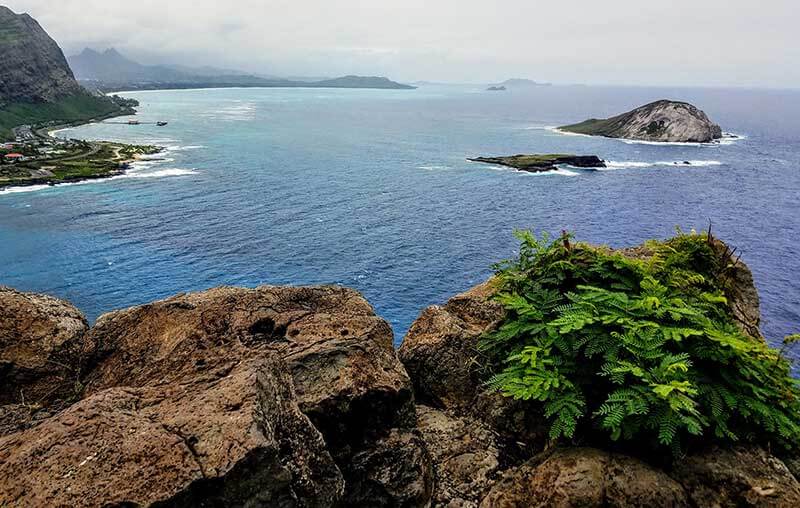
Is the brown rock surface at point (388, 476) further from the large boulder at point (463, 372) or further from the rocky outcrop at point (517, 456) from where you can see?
the large boulder at point (463, 372)

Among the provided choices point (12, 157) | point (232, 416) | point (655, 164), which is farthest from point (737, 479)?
point (12, 157)

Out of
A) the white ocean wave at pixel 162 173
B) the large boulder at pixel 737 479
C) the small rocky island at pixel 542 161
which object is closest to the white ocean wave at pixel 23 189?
the white ocean wave at pixel 162 173

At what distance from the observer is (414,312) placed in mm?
54625

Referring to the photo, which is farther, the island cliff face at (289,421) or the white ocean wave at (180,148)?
the white ocean wave at (180,148)

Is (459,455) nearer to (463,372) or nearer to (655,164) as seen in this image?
(463,372)

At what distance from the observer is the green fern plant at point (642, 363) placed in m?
9.21

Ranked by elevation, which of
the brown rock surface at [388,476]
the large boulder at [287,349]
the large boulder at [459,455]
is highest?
the large boulder at [287,349]

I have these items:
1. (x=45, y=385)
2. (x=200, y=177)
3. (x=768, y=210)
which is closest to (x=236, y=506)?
(x=45, y=385)

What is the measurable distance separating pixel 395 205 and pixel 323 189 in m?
21.2

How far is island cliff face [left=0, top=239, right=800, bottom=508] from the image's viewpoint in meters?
7.29

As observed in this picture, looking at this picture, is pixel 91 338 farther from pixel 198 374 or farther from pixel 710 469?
pixel 710 469

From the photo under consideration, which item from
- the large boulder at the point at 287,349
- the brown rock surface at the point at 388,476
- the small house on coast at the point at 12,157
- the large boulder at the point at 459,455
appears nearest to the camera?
the brown rock surface at the point at 388,476

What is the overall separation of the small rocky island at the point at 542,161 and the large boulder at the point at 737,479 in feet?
431

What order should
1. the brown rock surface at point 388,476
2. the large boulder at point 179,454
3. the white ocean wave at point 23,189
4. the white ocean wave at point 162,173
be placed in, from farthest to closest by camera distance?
the white ocean wave at point 162,173 → the white ocean wave at point 23,189 → the brown rock surface at point 388,476 → the large boulder at point 179,454
